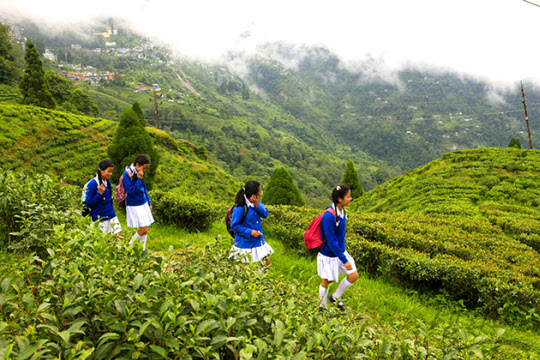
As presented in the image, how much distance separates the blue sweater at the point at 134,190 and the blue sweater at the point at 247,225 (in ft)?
5.97

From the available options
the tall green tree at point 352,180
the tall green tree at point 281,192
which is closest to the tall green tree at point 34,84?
the tall green tree at point 281,192

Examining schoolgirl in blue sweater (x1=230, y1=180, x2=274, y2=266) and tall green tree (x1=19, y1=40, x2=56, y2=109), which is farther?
tall green tree (x1=19, y1=40, x2=56, y2=109)

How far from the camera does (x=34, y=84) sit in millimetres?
30625

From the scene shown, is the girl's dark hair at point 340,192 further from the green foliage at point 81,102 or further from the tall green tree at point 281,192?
the green foliage at point 81,102

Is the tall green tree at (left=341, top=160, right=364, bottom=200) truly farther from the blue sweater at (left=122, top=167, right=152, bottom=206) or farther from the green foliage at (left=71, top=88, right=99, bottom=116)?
the green foliage at (left=71, top=88, right=99, bottom=116)

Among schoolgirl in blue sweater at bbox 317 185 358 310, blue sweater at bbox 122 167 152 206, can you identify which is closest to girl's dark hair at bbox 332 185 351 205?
schoolgirl in blue sweater at bbox 317 185 358 310

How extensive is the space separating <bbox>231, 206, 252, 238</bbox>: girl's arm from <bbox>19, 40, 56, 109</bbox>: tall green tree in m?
35.7

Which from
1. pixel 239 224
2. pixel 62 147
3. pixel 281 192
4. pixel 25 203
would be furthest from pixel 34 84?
pixel 239 224

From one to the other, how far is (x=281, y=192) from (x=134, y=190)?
13.8 m

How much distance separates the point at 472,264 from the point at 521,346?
57.1 inches

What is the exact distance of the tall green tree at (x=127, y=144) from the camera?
1919 cm

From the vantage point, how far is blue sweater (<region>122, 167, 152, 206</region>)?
4.85 meters

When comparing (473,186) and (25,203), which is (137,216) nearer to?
(25,203)

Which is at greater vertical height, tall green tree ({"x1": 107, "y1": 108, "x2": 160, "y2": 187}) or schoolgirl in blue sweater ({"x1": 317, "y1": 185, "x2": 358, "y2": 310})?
schoolgirl in blue sweater ({"x1": 317, "y1": 185, "x2": 358, "y2": 310})
